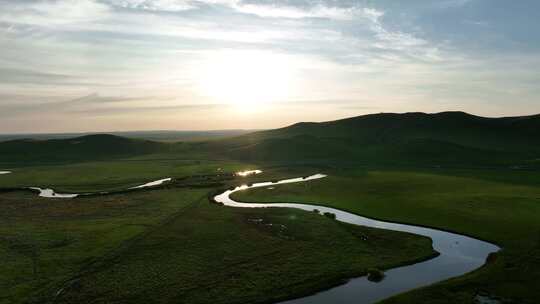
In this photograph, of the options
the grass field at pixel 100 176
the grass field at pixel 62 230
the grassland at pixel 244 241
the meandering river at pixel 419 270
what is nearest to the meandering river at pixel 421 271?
the meandering river at pixel 419 270

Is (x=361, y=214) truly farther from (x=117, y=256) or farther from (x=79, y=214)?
(x=79, y=214)

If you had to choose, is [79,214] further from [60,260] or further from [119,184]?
[119,184]

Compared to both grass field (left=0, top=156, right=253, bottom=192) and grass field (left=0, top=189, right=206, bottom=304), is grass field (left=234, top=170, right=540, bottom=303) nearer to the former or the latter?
grass field (left=0, top=189, right=206, bottom=304)

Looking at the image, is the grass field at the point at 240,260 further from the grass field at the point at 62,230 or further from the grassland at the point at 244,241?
the grass field at the point at 62,230

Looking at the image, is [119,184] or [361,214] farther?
[119,184]

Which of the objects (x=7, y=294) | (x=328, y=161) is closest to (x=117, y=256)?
(x=7, y=294)

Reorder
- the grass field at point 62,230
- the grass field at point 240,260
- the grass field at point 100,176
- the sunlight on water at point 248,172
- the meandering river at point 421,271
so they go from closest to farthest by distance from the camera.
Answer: the meandering river at point 421,271
the grass field at point 240,260
the grass field at point 62,230
the grass field at point 100,176
the sunlight on water at point 248,172

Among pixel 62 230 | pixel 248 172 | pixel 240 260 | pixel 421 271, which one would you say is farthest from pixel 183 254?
pixel 248 172

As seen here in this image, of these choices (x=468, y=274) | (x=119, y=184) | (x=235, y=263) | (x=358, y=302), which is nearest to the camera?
(x=358, y=302)

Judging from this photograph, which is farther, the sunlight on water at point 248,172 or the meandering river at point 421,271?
the sunlight on water at point 248,172

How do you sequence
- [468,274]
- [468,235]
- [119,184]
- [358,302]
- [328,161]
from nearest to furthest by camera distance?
[358,302] < [468,274] < [468,235] < [119,184] < [328,161]
